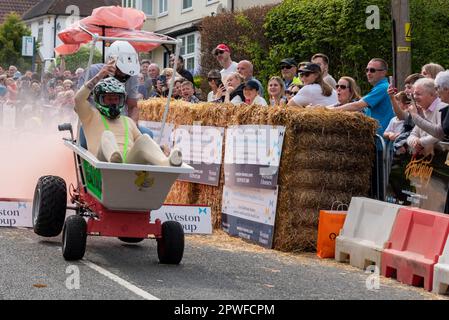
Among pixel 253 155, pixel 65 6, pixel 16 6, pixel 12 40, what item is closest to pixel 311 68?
pixel 253 155

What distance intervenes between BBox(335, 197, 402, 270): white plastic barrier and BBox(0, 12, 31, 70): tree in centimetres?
5879

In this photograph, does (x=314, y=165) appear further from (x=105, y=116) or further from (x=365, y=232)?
(x=105, y=116)

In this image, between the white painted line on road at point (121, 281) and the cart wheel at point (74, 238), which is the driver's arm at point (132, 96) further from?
the white painted line on road at point (121, 281)

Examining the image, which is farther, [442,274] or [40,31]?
[40,31]

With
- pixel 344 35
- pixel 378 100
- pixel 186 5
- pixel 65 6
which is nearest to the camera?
pixel 378 100

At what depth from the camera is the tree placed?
6969 centimetres

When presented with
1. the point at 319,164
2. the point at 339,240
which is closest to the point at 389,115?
the point at 319,164

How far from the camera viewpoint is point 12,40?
7062 cm

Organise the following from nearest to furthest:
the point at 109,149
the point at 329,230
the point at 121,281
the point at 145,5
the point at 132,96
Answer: the point at 121,281 < the point at 109,149 < the point at 329,230 < the point at 132,96 < the point at 145,5

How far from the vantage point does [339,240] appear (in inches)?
467

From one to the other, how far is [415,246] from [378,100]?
3196 millimetres

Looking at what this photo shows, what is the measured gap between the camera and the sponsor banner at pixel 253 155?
500 inches

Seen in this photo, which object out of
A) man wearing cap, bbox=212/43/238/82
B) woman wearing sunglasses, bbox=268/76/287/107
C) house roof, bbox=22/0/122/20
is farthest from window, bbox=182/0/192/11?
woman wearing sunglasses, bbox=268/76/287/107
